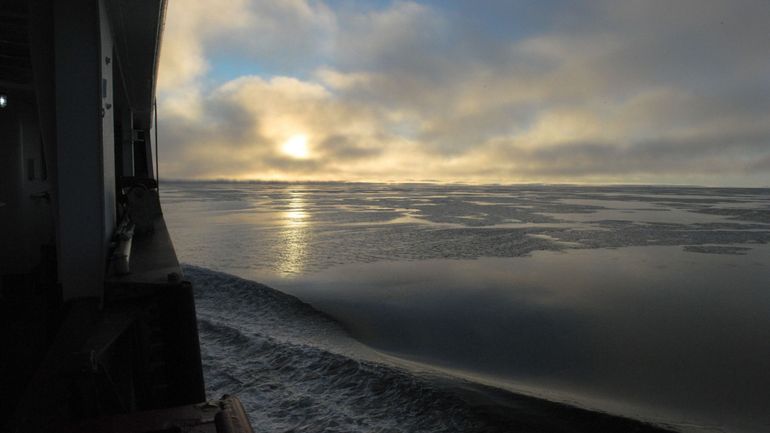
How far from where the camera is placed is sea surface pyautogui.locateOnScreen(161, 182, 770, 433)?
487cm

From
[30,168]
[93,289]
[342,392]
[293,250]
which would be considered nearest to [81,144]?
[93,289]

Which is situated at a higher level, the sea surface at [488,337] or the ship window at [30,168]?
the ship window at [30,168]

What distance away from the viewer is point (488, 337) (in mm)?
7332

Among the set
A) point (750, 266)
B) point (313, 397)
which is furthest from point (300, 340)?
point (750, 266)

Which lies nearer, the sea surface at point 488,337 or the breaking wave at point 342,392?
the breaking wave at point 342,392

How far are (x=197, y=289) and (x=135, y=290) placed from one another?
7077 mm

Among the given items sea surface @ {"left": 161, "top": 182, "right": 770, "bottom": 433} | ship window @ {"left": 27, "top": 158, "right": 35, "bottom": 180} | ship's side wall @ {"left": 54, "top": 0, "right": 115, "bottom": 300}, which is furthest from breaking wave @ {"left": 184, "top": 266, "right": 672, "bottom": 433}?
ship window @ {"left": 27, "top": 158, "right": 35, "bottom": 180}

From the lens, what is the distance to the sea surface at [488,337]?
4.87 meters

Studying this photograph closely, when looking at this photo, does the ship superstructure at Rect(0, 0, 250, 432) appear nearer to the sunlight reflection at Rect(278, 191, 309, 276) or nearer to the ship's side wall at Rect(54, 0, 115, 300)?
the ship's side wall at Rect(54, 0, 115, 300)

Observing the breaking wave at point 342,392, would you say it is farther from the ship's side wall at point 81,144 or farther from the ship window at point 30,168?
the ship window at point 30,168

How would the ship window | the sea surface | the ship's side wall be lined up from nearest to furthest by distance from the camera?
the ship's side wall → the sea surface → the ship window

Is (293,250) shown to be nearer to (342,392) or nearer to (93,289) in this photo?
(342,392)

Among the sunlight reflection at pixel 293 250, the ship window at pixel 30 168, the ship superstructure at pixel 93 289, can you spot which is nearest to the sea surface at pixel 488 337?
the sunlight reflection at pixel 293 250

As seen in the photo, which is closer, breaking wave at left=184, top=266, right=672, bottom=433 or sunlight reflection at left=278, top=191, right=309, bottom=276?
breaking wave at left=184, top=266, right=672, bottom=433
